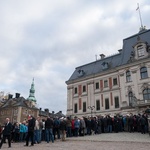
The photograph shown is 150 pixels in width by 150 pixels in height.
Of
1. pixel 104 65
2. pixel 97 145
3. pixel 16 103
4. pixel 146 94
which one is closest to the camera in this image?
pixel 97 145

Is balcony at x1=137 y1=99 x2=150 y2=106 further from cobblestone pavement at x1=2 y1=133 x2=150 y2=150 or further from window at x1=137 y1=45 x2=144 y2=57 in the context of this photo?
cobblestone pavement at x1=2 y1=133 x2=150 y2=150

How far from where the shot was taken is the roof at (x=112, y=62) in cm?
3834

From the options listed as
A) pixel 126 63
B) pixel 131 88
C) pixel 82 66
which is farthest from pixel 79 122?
pixel 82 66

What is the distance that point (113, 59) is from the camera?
140 feet

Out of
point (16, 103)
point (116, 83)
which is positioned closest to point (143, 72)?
point (116, 83)

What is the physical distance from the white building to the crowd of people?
41.1ft

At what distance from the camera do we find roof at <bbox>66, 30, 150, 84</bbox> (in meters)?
38.3

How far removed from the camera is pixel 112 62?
138 ft

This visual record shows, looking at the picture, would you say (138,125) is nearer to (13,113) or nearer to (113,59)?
(113,59)

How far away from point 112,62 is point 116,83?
231 inches

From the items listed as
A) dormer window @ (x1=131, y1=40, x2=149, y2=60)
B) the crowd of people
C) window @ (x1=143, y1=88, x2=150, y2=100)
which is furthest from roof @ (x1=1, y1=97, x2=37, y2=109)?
the crowd of people

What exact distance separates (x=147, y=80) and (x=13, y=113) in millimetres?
46647

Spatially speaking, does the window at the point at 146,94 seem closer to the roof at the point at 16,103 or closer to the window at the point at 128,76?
the window at the point at 128,76

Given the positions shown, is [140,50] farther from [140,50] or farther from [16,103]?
[16,103]
